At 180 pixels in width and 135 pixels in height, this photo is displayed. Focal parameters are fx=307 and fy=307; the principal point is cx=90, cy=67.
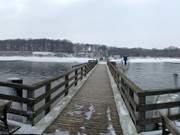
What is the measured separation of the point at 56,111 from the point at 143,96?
10.2ft

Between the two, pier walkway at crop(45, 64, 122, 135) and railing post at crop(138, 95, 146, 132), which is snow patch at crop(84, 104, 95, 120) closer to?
pier walkway at crop(45, 64, 122, 135)

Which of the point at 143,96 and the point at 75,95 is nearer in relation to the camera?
the point at 143,96

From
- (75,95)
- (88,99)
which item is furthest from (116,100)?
(75,95)

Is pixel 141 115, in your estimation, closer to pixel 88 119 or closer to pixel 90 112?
pixel 88 119

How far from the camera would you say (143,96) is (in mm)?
7117

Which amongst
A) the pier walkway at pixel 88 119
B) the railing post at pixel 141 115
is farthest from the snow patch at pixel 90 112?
the railing post at pixel 141 115

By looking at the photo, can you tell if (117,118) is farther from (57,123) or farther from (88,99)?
(88,99)

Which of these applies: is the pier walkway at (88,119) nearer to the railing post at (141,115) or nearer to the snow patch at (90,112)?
the snow patch at (90,112)

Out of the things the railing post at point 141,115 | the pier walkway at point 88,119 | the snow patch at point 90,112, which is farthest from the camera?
the snow patch at point 90,112

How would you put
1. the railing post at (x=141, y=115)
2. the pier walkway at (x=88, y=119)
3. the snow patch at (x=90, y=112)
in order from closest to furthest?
the railing post at (x=141, y=115), the pier walkway at (x=88, y=119), the snow patch at (x=90, y=112)

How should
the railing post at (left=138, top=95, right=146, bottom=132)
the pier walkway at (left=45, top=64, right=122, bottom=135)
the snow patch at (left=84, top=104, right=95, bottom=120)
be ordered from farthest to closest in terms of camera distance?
the snow patch at (left=84, top=104, right=95, bottom=120)
the pier walkway at (left=45, top=64, right=122, bottom=135)
the railing post at (left=138, top=95, right=146, bottom=132)

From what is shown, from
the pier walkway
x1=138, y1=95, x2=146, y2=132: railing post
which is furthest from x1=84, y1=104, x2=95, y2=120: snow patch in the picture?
x1=138, y1=95, x2=146, y2=132: railing post

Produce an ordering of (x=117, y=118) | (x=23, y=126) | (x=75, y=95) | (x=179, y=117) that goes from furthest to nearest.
A: (x=75, y=95)
(x=117, y=118)
(x=179, y=117)
(x=23, y=126)

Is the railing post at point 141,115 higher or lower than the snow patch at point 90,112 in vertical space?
higher
